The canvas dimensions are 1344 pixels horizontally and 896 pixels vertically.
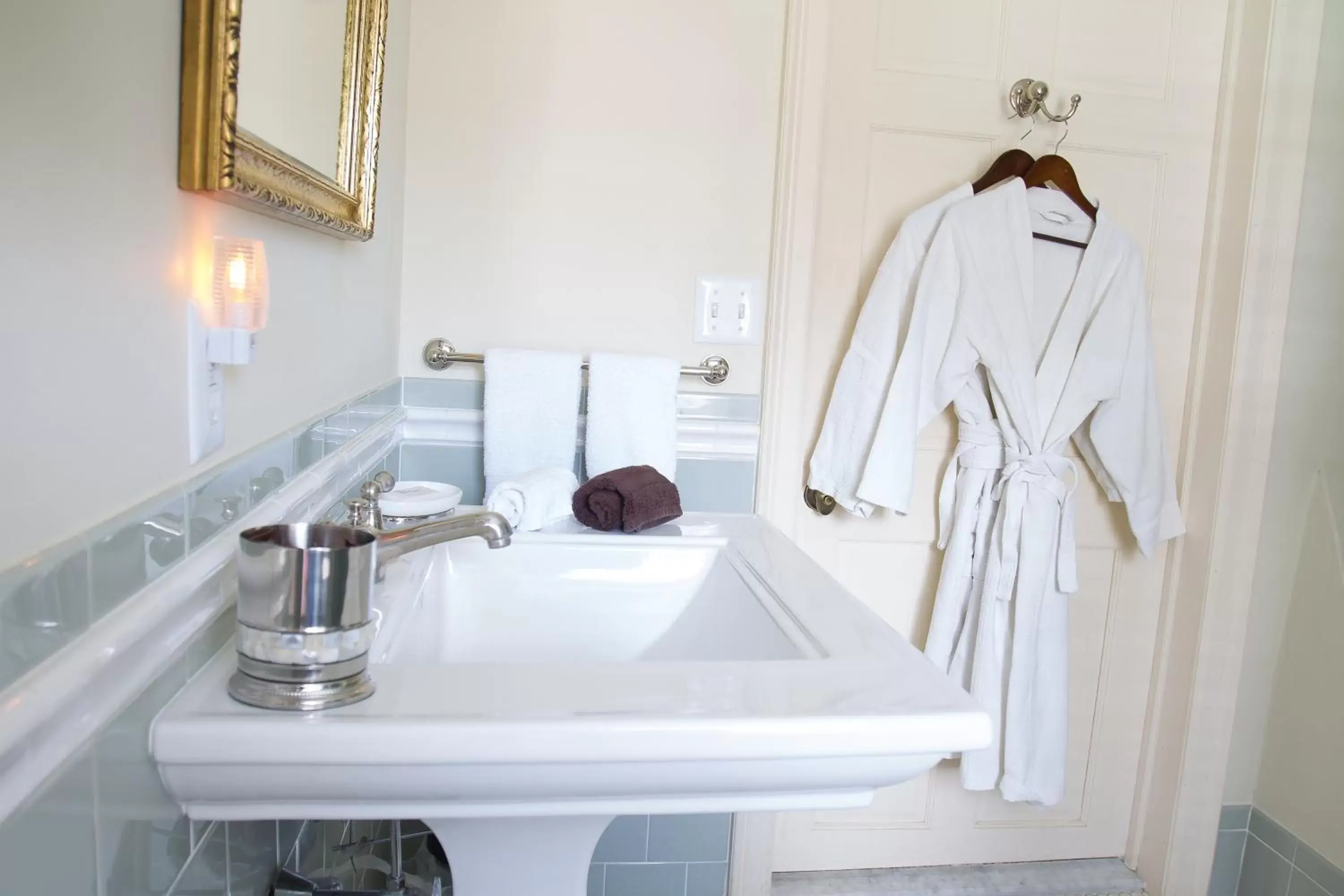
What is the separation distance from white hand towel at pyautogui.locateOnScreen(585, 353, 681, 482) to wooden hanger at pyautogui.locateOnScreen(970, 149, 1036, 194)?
0.73 meters

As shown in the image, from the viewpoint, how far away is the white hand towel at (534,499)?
1421mm

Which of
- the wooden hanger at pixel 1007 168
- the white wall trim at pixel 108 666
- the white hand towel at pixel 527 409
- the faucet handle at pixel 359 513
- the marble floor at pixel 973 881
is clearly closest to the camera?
the white wall trim at pixel 108 666

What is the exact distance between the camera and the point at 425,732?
69 cm

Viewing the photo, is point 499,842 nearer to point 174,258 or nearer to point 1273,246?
point 174,258

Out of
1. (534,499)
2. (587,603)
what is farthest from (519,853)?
(534,499)

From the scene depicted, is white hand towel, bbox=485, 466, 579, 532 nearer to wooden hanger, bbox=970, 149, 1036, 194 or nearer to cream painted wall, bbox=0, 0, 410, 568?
cream painted wall, bbox=0, 0, 410, 568

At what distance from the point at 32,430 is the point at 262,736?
0.26 metres

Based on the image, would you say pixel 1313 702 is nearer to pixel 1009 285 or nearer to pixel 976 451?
pixel 976 451

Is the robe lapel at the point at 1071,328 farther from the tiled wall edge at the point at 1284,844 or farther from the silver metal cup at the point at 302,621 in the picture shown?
the silver metal cup at the point at 302,621

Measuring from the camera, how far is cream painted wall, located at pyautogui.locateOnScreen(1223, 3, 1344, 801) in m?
1.92

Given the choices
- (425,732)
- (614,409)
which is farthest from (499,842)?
(614,409)

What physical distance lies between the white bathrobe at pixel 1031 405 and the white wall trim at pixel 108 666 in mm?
1294

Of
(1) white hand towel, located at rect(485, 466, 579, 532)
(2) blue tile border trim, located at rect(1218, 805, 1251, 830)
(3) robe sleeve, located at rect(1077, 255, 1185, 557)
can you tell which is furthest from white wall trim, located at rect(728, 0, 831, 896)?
(2) blue tile border trim, located at rect(1218, 805, 1251, 830)

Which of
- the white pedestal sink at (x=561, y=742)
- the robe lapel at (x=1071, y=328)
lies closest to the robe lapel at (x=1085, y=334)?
the robe lapel at (x=1071, y=328)
